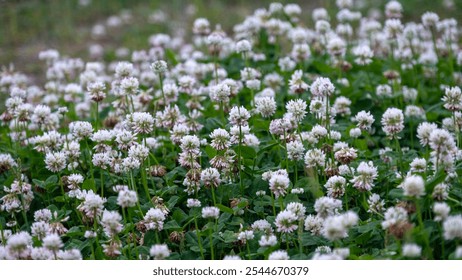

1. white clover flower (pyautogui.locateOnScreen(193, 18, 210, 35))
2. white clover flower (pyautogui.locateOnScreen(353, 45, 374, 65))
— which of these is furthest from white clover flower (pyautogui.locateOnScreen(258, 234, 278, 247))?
white clover flower (pyautogui.locateOnScreen(193, 18, 210, 35))

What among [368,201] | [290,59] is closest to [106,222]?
[368,201]

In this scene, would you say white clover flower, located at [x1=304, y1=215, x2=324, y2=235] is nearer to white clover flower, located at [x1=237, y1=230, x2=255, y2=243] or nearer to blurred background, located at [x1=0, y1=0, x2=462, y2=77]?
white clover flower, located at [x1=237, y1=230, x2=255, y2=243]

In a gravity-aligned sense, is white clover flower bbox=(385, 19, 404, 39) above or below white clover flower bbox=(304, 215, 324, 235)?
above

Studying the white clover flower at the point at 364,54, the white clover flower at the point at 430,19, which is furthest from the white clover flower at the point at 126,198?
the white clover flower at the point at 430,19

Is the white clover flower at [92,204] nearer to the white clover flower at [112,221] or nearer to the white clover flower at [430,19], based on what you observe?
the white clover flower at [112,221]

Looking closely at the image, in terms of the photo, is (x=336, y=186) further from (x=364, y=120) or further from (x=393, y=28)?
(x=393, y=28)
